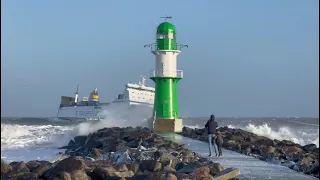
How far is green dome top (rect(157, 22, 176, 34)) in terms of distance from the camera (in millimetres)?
19922

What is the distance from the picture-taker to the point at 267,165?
1021 centimetres

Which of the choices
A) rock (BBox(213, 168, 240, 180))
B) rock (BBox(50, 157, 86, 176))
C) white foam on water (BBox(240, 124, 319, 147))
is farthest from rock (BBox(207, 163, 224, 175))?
white foam on water (BBox(240, 124, 319, 147))

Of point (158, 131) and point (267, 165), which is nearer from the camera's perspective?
point (267, 165)

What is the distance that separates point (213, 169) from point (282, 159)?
4288 mm

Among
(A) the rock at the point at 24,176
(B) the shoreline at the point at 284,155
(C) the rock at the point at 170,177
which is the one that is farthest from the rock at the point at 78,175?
(B) the shoreline at the point at 284,155

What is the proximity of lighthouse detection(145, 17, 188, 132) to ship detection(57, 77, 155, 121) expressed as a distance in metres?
21.2

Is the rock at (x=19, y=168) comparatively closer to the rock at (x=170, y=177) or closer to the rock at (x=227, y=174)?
the rock at (x=170, y=177)

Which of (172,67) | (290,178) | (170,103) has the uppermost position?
(172,67)

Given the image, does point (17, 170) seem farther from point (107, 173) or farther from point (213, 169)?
point (213, 169)

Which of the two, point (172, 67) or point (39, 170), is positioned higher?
point (172, 67)

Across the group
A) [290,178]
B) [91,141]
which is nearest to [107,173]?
[290,178]

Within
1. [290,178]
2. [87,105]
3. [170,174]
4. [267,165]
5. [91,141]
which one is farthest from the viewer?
[87,105]

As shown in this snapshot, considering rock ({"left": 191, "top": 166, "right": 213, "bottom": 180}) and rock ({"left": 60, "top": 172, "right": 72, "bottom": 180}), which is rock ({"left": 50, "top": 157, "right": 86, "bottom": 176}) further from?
rock ({"left": 191, "top": 166, "right": 213, "bottom": 180})

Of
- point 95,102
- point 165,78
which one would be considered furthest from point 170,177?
point 95,102
